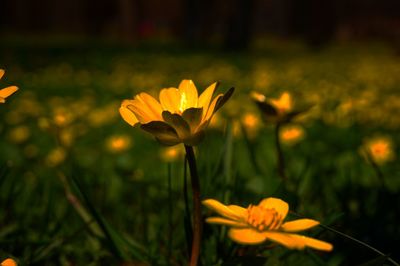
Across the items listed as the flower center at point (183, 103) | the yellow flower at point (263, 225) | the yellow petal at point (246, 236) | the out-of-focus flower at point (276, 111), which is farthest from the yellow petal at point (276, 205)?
the out-of-focus flower at point (276, 111)

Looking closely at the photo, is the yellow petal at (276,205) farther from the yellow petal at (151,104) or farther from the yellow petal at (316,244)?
the yellow petal at (151,104)

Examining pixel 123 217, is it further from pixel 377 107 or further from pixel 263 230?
pixel 377 107

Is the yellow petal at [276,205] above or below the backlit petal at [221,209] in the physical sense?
below

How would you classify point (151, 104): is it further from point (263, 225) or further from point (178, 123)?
point (263, 225)

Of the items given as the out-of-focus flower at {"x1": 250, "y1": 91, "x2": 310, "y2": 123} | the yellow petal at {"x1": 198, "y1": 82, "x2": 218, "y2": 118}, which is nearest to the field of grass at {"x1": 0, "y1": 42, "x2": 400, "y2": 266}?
the out-of-focus flower at {"x1": 250, "y1": 91, "x2": 310, "y2": 123}

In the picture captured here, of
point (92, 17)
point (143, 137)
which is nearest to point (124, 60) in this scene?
point (143, 137)

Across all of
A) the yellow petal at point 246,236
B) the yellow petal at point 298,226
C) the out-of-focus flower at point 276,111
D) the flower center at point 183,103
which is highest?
the flower center at point 183,103

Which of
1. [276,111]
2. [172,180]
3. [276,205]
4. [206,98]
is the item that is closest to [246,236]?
[276,205]
